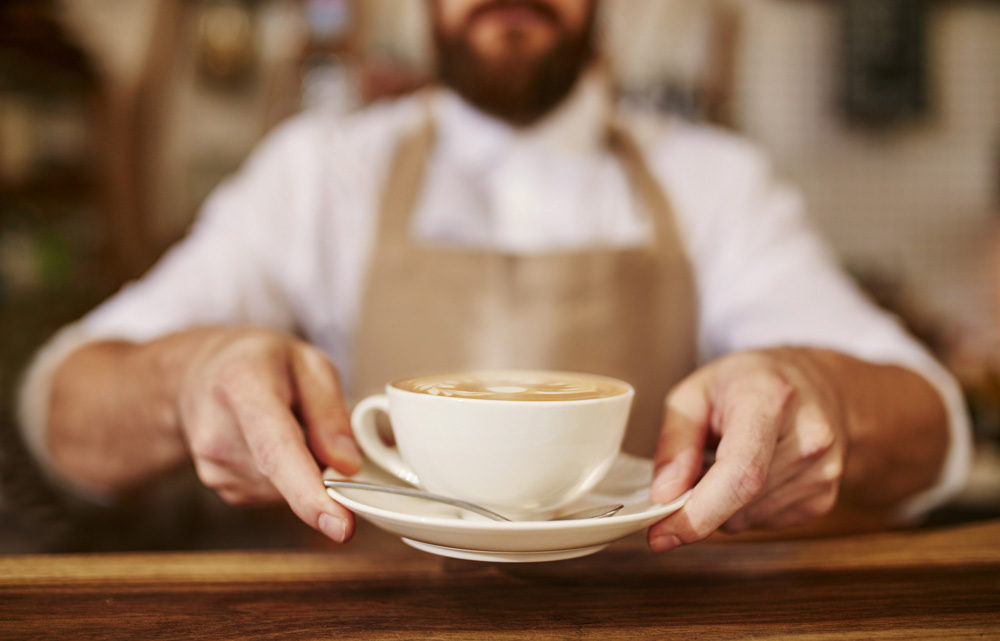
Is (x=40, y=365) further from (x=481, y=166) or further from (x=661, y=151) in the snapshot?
(x=661, y=151)

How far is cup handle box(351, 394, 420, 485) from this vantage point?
574mm

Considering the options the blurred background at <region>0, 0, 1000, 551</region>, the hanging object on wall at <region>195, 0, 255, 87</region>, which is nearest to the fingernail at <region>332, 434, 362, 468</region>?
the blurred background at <region>0, 0, 1000, 551</region>

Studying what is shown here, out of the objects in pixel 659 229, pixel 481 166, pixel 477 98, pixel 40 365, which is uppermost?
pixel 477 98

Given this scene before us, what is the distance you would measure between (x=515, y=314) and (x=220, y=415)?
637 mm

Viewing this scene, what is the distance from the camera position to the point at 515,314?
3.89ft

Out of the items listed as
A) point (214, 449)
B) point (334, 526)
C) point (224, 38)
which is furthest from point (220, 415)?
point (224, 38)

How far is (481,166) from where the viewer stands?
1.40 meters

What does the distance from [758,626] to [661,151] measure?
119 centimetres

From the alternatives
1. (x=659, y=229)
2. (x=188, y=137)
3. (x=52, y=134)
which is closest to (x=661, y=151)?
(x=659, y=229)

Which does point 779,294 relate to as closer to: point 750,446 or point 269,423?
point 750,446

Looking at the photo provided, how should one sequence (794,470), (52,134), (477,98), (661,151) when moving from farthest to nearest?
1. (52,134)
2. (661,151)
3. (477,98)
4. (794,470)

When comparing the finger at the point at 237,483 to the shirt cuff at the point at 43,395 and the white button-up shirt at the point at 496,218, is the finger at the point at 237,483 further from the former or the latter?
the white button-up shirt at the point at 496,218

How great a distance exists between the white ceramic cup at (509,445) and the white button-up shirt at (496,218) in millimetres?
804

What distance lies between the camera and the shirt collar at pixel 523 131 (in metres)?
1.39
